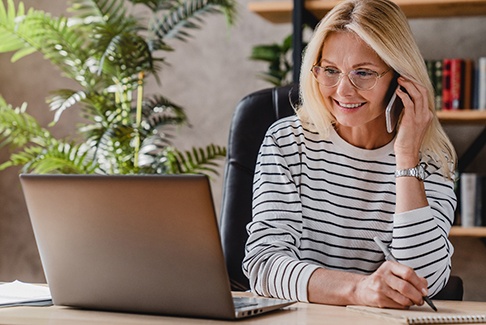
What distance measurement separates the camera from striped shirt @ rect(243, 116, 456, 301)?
151cm

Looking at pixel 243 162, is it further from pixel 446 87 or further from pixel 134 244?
pixel 446 87

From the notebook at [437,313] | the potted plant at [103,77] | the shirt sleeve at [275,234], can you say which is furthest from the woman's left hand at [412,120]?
the potted plant at [103,77]

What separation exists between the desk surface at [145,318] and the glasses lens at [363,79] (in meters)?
0.59

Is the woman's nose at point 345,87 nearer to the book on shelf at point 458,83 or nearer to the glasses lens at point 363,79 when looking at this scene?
the glasses lens at point 363,79

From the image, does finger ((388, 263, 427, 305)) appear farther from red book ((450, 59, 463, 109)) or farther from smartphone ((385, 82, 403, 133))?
red book ((450, 59, 463, 109))

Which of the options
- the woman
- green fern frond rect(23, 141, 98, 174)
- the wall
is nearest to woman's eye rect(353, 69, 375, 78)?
the woman

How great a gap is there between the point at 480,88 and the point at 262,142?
125 cm

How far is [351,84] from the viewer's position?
1.60m

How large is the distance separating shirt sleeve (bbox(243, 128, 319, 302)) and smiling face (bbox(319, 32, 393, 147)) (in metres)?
0.18

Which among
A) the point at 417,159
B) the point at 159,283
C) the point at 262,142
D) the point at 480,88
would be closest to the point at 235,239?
the point at 262,142

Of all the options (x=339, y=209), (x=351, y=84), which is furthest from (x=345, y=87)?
(x=339, y=209)

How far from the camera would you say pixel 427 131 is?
5.62ft

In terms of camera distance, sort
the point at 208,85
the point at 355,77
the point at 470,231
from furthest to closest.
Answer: the point at 208,85 → the point at 470,231 → the point at 355,77

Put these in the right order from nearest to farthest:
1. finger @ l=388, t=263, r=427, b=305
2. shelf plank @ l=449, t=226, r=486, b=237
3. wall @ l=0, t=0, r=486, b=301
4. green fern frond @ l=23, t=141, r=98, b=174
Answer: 1. finger @ l=388, t=263, r=427, b=305
2. shelf plank @ l=449, t=226, r=486, b=237
3. green fern frond @ l=23, t=141, r=98, b=174
4. wall @ l=0, t=0, r=486, b=301
